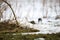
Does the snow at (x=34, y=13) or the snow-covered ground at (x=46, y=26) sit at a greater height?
the snow at (x=34, y=13)

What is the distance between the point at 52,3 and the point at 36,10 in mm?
277

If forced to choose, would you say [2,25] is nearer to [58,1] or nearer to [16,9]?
[16,9]

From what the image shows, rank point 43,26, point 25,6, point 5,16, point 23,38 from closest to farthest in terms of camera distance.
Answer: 1. point 23,38
2. point 43,26
3. point 5,16
4. point 25,6

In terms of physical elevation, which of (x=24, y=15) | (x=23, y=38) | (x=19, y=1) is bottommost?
(x=23, y=38)

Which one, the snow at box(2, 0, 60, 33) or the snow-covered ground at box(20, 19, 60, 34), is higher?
the snow at box(2, 0, 60, 33)

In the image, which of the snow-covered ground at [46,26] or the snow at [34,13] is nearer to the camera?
the snow-covered ground at [46,26]

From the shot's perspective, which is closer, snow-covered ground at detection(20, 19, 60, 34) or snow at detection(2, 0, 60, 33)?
snow-covered ground at detection(20, 19, 60, 34)

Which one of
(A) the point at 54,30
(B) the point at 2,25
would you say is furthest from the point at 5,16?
(A) the point at 54,30

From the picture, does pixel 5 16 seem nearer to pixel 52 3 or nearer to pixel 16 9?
pixel 16 9

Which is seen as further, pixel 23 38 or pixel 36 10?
pixel 36 10

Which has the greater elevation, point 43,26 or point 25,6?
point 25,6

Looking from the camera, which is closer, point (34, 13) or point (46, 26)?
point (46, 26)

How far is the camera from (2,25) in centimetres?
226

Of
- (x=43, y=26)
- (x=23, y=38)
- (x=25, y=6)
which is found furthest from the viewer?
(x=25, y=6)
